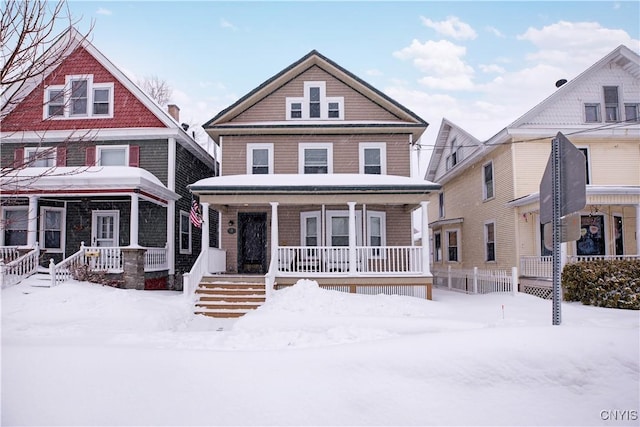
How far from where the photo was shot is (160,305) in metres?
11.6

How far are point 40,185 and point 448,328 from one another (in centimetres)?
1341

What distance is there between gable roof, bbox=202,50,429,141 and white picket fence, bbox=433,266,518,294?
611cm

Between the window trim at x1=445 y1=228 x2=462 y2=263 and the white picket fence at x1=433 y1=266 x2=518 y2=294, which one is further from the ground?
the window trim at x1=445 y1=228 x2=462 y2=263

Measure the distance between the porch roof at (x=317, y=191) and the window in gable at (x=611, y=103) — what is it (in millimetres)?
8528

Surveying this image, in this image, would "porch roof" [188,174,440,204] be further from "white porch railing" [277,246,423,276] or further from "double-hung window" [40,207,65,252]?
"double-hung window" [40,207,65,252]

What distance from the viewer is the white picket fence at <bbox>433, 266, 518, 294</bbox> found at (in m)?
15.1

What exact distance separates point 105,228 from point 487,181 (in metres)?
16.2

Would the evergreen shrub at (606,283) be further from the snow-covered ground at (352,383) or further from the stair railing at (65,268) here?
the stair railing at (65,268)

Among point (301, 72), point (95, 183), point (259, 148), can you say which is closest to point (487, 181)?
point (301, 72)

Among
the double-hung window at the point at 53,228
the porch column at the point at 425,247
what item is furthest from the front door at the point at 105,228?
the porch column at the point at 425,247

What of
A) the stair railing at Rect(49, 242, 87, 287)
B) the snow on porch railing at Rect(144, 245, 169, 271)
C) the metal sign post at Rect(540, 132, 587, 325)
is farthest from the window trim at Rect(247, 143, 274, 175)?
the metal sign post at Rect(540, 132, 587, 325)

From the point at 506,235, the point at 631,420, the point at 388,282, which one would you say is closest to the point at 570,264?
the point at 506,235

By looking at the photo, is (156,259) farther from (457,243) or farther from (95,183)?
(457,243)

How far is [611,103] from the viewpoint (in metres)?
16.9
